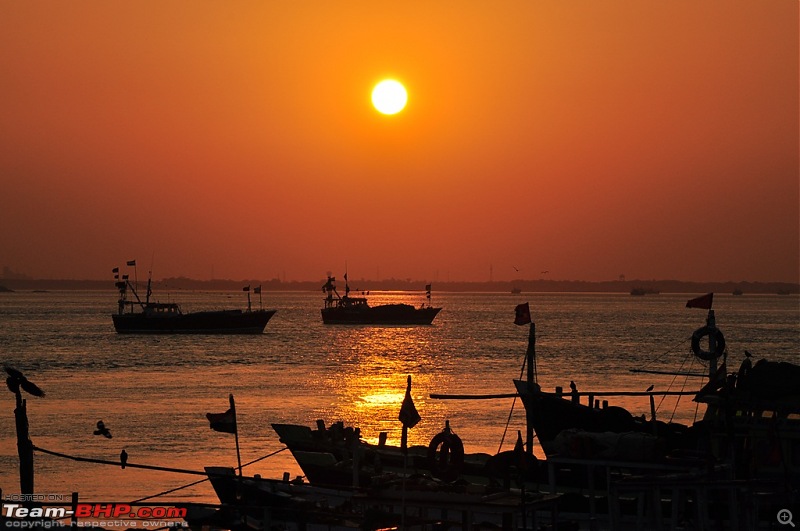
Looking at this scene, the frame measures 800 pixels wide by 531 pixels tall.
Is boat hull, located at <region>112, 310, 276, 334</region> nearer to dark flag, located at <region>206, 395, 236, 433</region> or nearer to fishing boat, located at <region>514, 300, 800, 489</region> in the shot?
fishing boat, located at <region>514, 300, 800, 489</region>

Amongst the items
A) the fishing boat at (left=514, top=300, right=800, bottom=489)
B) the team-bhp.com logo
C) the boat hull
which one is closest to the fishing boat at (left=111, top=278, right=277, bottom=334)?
the boat hull

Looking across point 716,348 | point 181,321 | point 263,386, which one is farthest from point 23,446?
point 181,321

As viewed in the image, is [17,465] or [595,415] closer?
[595,415]

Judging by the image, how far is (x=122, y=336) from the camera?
16125 cm

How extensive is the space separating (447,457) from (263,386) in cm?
5864

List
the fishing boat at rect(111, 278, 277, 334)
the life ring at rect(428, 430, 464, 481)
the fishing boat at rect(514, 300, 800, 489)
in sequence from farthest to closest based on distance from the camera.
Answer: the fishing boat at rect(111, 278, 277, 334) → the life ring at rect(428, 430, 464, 481) → the fishing boat at rect(514, 300, 800, 489)

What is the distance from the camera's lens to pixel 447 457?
2642 centimetres

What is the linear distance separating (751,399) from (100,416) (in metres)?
43.7

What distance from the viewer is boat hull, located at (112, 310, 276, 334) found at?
6220 inches

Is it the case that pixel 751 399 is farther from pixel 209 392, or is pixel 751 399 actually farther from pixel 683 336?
pixel 683 336

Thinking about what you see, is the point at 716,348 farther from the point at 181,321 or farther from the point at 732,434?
the point at 181,321

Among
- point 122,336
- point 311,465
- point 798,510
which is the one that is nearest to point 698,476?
point 798,510

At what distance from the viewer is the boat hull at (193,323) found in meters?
158

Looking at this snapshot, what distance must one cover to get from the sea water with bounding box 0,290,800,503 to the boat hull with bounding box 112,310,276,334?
1754 mm
